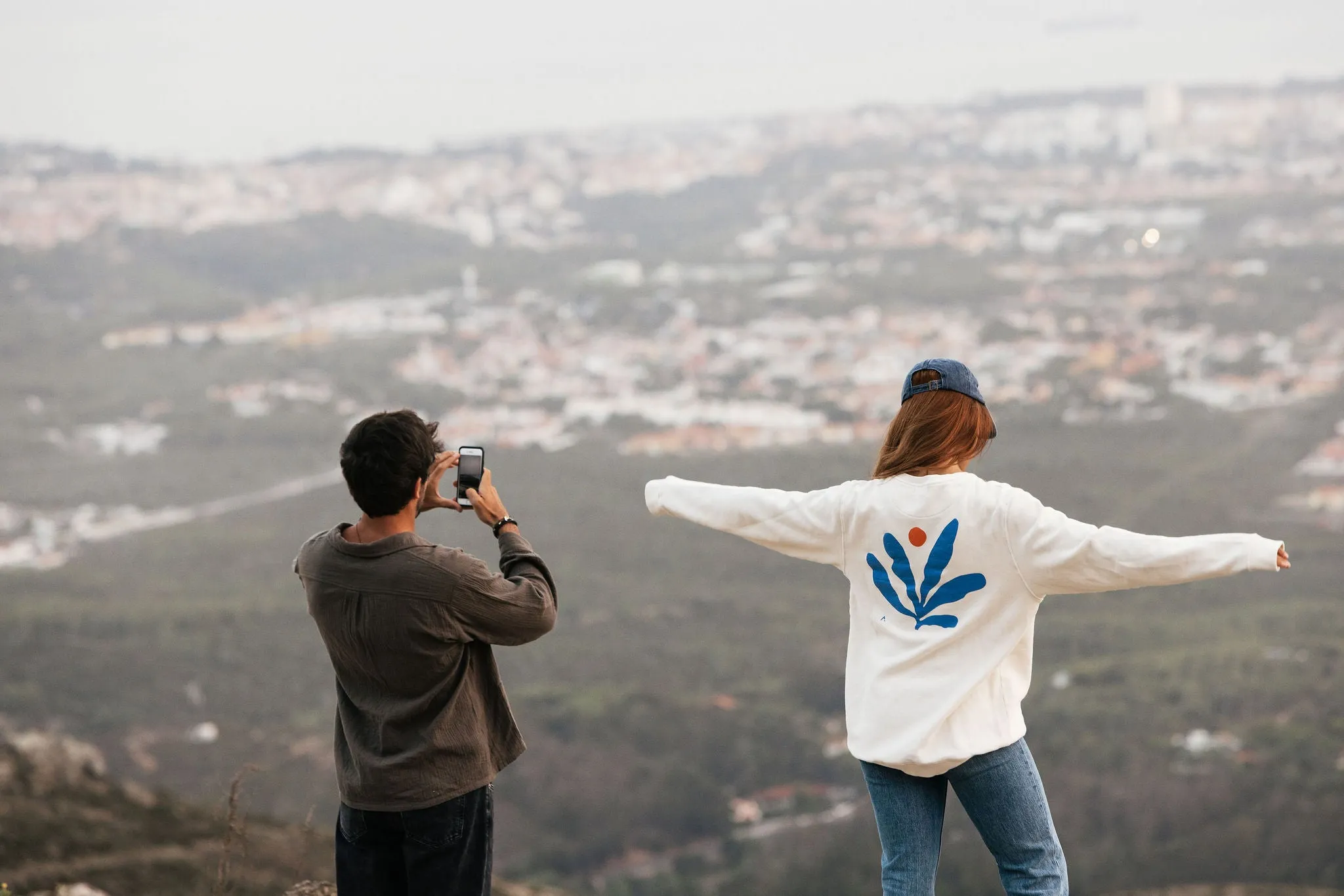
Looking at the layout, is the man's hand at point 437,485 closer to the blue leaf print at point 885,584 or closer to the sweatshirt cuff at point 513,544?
the sweatshirt cuff at point 513,544

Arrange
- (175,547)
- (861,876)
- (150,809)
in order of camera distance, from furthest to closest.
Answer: (175,547), (861,876), (150,809)

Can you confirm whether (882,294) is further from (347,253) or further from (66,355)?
(66,355)

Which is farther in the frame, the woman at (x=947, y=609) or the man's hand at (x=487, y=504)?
the man's hand at (x=487, y=504)

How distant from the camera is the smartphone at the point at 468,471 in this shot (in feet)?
6.34

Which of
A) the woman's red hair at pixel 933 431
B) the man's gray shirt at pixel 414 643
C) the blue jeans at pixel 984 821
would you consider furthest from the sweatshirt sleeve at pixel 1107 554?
the man's gray shirt at pixel 414 643

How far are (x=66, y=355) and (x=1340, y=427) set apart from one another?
30.7 metres

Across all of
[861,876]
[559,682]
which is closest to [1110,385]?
[559,682]

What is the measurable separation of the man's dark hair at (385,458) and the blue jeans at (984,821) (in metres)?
0.77

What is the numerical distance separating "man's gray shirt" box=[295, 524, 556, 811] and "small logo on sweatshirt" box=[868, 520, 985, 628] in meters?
0.47

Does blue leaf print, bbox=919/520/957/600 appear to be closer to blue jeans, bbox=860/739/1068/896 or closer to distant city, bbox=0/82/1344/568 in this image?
blue jeans, bbox=860/739/1068/896

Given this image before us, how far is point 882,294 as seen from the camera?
38031mm

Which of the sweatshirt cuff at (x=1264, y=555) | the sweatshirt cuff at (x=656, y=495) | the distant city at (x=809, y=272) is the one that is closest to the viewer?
the sweatshirt cuff at (x=1264, y=555)

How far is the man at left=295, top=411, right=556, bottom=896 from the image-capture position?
1.79m

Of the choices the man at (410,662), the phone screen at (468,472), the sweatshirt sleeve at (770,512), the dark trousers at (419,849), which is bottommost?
the dark trousers at (419,849)
